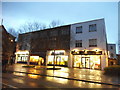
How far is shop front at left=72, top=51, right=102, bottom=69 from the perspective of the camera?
68.7 ft

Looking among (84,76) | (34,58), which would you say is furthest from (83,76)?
(34,58)

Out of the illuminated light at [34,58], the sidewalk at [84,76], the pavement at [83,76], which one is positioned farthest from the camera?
the illuminated light at [34,58]

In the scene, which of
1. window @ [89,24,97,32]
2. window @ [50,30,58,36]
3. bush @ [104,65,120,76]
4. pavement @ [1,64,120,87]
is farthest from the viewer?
window @ [50,30,58,36]

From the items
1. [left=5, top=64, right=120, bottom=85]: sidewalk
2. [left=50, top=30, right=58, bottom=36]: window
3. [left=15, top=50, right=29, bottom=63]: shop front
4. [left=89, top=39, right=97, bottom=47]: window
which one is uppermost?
[left=50, top=30, right=58, bottom=36]: window

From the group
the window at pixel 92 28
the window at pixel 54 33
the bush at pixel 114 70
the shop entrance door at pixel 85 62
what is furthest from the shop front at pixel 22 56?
the bush at pixel 114 70

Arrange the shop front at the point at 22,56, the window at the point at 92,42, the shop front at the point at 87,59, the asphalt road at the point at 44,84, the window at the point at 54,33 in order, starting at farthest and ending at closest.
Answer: the shop front at the point at 22,56 < the window at the point at 54,33 < the window at the point at 92,42 < the shop front at the point at 87,59 < the asphalt road at the point at 44,84

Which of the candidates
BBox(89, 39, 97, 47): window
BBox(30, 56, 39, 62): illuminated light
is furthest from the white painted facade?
BBox(30, 56, 39, 62): illuminated light

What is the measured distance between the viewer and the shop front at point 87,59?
824 inches

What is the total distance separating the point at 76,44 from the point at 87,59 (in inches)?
161

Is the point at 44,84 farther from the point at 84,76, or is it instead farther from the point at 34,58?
the point at 34,58

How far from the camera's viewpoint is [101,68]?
20.3 metres

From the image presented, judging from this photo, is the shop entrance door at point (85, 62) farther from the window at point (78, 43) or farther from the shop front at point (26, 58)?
the shop front at point (26, 58)

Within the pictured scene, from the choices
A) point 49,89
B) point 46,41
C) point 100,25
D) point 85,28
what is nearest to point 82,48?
point 85,28

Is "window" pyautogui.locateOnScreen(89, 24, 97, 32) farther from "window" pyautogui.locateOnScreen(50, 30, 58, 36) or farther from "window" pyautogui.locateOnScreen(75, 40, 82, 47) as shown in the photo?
"window" pyautogui.locateOnScreen(50, 30, 58, 36)
